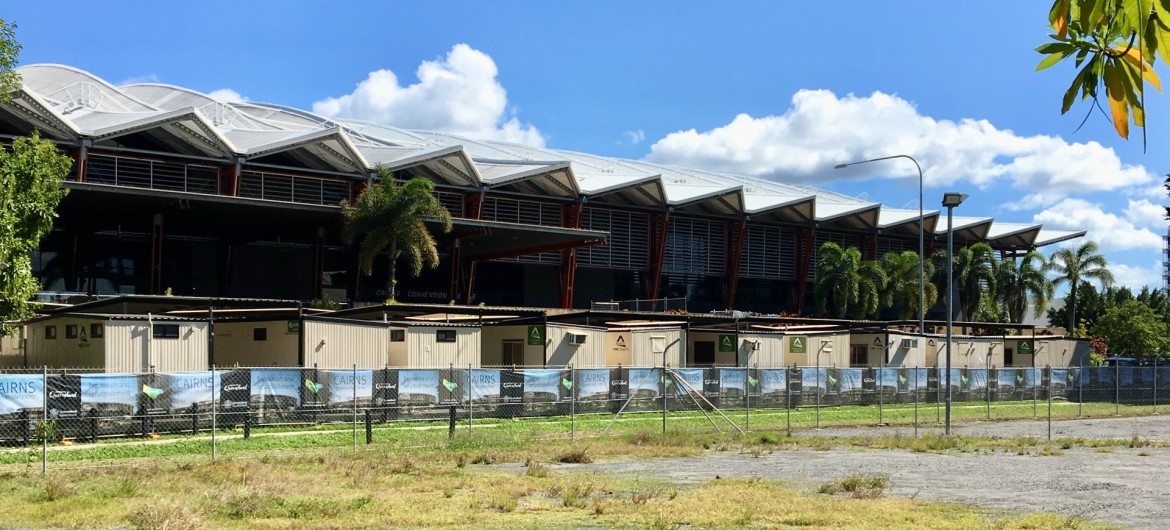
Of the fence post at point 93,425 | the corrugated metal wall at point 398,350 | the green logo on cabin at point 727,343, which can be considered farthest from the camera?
the green logo on cabin at point 727,343

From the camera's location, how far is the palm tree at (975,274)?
100m

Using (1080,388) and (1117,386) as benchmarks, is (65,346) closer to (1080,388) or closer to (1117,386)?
(1080,388)

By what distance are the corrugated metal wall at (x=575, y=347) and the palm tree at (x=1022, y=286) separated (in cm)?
6097

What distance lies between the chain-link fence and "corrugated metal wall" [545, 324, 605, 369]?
452cm

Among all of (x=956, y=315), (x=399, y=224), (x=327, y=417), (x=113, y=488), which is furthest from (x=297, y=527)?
(x=956, y=315)

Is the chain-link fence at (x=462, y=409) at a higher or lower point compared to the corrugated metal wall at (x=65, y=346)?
lower

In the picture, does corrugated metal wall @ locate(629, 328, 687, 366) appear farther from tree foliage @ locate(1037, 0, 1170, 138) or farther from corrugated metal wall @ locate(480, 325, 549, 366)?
tree foliage @ locate(1037, 0, 1170, 138)

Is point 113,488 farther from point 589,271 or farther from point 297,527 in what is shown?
point 589,271

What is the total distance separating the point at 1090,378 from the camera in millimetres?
57406

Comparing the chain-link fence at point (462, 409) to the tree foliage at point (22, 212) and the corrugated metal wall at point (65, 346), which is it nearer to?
the corrugated metal wall at point (65, 346)

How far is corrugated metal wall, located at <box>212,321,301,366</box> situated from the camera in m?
39.6

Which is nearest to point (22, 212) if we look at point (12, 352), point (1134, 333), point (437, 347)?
point (12, 352)

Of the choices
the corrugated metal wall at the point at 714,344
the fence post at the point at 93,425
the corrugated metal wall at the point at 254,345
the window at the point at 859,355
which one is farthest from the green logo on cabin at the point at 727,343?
the fence post at the point at 93,425

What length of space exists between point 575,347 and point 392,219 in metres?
19.6
